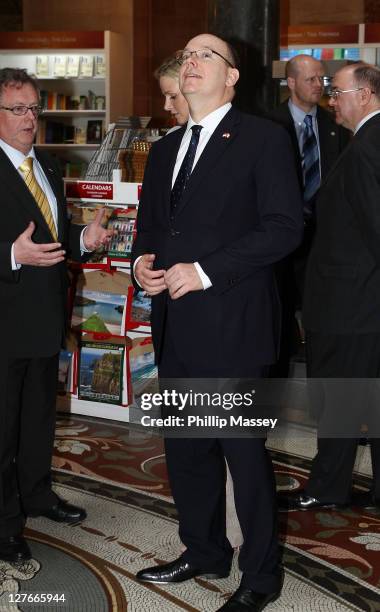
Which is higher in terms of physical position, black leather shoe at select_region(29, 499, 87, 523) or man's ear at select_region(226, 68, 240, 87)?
man's ear at select_region(226, 68, 240, 87)

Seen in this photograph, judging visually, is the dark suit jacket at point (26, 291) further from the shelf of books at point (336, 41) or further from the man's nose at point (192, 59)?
the shelf of books at point (336, 41)

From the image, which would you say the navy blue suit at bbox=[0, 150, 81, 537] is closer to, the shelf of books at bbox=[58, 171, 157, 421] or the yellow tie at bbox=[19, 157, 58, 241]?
the yellow tie at bbox=[19, 157, 58, 241]

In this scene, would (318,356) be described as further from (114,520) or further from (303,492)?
(114,520)

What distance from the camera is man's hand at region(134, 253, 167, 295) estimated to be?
2.46 meters

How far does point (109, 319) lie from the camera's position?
465 cm

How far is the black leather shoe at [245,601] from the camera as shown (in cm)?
251

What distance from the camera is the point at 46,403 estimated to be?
10.7 feet

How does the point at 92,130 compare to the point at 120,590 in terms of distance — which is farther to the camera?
the point at 92,130

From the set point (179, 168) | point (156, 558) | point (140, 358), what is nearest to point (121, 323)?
point (140, 358)

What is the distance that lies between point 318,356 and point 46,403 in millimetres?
1104

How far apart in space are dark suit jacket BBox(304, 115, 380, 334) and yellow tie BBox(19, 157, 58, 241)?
1.06 m

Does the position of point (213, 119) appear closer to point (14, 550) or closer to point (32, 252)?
point (32, 252)

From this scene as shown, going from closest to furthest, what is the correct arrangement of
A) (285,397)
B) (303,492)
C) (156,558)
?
1. (156,558)
2. (303,492)
3. (285,397)

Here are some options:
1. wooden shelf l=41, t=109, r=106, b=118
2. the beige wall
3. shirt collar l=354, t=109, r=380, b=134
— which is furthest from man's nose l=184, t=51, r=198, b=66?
the beige wall
